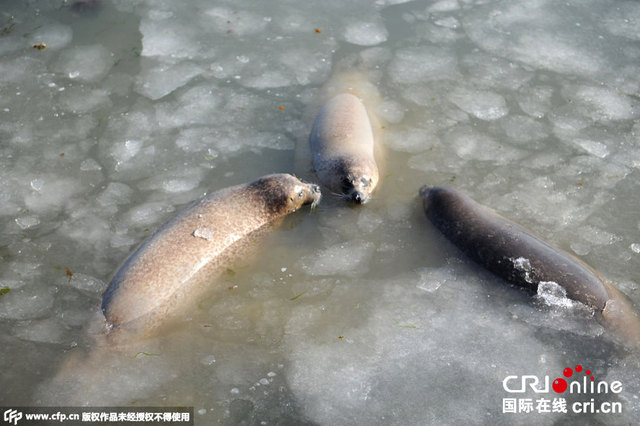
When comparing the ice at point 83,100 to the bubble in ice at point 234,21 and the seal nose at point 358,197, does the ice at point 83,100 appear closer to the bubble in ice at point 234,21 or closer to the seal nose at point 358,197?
the bubble in ice at point 234,21

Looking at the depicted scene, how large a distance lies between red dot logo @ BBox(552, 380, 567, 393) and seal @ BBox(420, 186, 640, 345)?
22.7 inches

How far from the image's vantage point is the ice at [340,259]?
14.8ft

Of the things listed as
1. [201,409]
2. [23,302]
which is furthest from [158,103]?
[201,409]

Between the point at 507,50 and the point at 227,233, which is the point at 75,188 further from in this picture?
the point at 507,50

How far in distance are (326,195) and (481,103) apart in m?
1.99

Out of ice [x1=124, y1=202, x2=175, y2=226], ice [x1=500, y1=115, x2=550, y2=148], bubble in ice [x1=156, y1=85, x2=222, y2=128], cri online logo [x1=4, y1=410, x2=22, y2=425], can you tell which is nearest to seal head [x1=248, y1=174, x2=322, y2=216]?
ice [x1=124, y1=202, x2=175, y2=226]

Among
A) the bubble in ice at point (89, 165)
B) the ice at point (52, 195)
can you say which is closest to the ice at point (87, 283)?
the ice at point (52, 195)

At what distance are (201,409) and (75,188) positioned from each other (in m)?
2.43

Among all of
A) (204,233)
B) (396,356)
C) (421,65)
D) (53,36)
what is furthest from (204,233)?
(53,36)

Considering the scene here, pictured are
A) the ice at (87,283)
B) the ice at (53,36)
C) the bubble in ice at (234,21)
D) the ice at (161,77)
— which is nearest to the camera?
the ice at (87,283)

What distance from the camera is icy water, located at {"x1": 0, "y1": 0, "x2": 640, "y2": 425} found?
3811 mm

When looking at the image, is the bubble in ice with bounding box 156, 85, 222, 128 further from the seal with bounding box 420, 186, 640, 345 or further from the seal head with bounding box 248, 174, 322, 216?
the seal with bounding box 420, 186, 640, 345

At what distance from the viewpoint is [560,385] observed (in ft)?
12.4

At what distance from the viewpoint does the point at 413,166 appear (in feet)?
17.8
